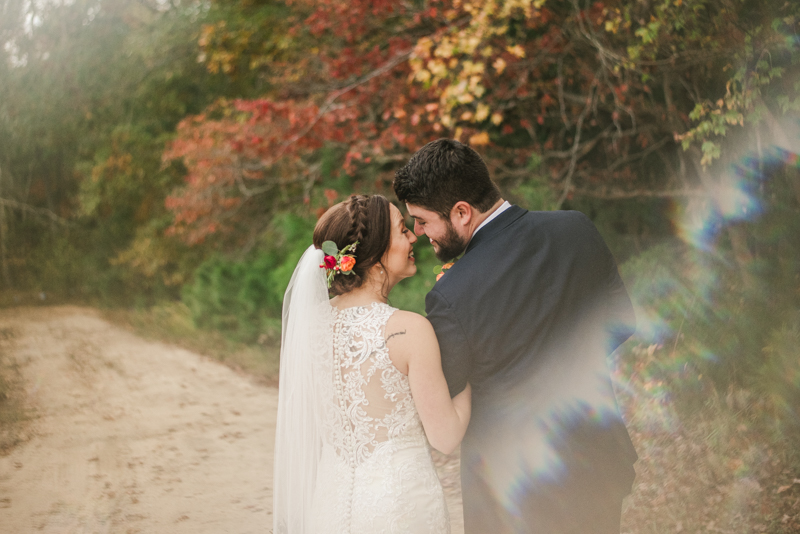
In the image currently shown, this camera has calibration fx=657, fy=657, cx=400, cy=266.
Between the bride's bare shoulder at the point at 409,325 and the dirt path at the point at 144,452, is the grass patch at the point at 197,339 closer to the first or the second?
the dirt path at the point at 144,452

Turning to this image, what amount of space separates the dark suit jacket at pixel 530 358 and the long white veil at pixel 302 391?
549 mm

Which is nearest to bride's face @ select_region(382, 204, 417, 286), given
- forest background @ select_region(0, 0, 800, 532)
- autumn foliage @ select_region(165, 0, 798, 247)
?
→ forest background @ select_region(0, 0, 800, 532)

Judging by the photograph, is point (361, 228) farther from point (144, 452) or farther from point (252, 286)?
point (252, 286)

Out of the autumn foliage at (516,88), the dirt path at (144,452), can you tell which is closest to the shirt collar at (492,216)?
the dirt path at (144,452)

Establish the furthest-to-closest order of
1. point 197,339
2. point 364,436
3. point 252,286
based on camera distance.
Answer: point 197,339 < point 252,286 < point 364,436

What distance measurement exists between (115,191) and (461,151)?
14842mm

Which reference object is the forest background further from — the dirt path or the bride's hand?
the bride's hand

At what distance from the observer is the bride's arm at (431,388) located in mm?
2104

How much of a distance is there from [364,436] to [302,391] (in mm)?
329

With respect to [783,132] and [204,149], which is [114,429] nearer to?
[204,149]

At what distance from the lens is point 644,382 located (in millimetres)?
5062

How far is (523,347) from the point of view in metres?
2.07

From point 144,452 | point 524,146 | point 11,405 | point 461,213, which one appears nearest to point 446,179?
point 461,213

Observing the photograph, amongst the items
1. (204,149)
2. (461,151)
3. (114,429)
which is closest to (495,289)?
(461,151)
